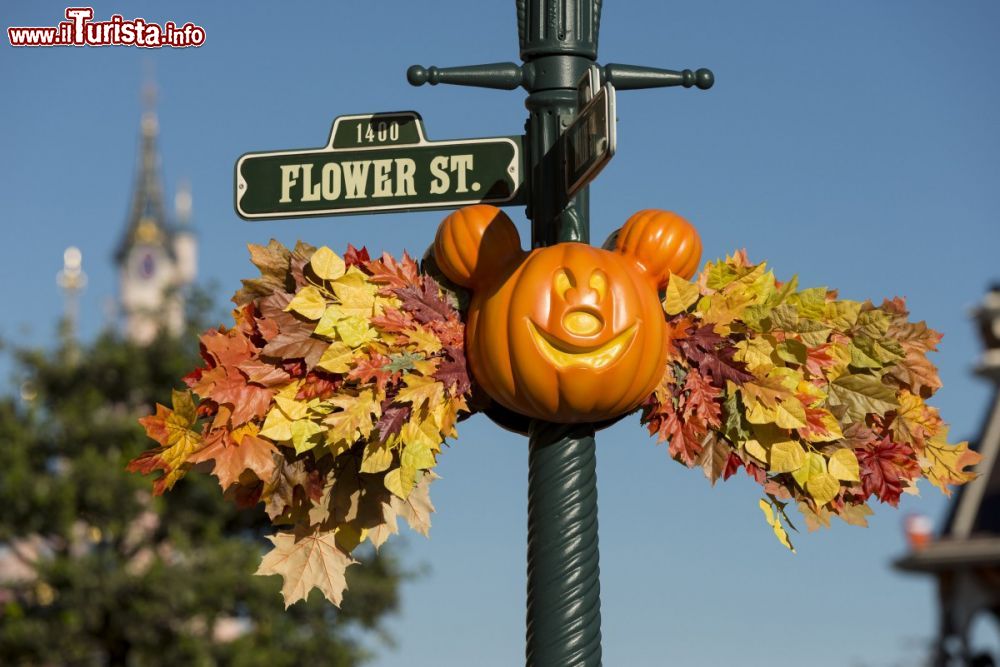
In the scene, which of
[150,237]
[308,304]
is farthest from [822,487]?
[150,237]

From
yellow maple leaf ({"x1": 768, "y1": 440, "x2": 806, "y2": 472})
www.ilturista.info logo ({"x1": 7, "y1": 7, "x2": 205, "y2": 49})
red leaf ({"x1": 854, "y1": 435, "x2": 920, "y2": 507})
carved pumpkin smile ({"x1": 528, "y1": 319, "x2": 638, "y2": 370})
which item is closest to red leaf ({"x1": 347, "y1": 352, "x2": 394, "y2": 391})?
carved pumpkin smile ({"x1": 528, "y1": 319, "x2": 638, "y2": 370})

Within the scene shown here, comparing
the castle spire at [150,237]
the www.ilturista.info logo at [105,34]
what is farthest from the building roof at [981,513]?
the castle spire at [150,237]

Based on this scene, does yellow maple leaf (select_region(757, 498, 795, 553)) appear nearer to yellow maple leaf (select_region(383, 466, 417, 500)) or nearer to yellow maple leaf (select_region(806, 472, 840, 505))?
yellow maple leaf (select_region(806, 472, 840, 505))

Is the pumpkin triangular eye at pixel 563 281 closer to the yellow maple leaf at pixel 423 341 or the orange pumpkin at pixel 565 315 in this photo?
the orange pumpkin at pixel 565 315

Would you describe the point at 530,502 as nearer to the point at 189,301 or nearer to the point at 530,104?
the point at 530,104

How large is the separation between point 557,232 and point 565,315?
0.43 meters

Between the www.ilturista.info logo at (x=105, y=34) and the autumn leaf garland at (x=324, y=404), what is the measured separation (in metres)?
4.99

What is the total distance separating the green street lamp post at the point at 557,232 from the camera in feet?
12.5

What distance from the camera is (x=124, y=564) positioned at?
19297 mm

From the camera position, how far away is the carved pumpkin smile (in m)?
3.76

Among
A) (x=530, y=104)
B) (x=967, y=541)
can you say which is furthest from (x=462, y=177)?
(x=967, y=541)

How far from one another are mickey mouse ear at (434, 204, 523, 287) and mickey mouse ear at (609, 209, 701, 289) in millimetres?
328

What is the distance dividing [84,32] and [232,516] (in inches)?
460

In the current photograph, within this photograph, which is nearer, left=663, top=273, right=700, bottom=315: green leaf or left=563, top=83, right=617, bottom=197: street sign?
left=563, top=83, right=617, bottom=197: street sign
